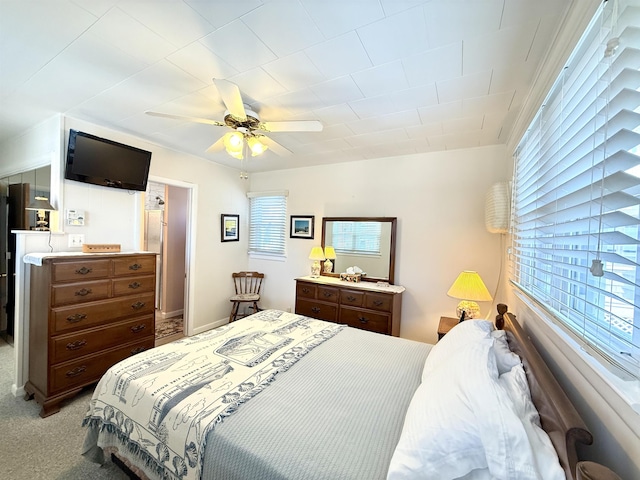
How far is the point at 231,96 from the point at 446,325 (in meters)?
2.72

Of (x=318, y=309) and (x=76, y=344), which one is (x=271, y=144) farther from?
(x=76, y=344)

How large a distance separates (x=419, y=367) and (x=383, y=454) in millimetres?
767

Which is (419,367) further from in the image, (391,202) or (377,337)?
(391,202)

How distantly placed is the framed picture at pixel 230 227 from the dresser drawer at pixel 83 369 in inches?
76.3

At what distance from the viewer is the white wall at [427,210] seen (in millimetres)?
2926

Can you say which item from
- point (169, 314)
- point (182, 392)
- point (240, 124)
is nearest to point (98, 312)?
point (182, 392)

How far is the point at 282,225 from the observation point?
4.25 meters

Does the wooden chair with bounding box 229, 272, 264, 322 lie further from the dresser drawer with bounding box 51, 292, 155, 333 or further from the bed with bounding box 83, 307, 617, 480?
the bed with bounding box 83, 307, 617, 480

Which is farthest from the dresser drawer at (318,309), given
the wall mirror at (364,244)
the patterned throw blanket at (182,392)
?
the patterned throw blanket at (182,392)

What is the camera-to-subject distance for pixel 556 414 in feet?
2.71

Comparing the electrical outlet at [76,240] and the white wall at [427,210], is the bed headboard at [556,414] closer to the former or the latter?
the white wall at [427,210]

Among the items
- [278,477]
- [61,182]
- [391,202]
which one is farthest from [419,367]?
[61,182]

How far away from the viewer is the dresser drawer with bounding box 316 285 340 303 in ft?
10.8

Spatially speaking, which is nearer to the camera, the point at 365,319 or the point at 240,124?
the point at 240,124
